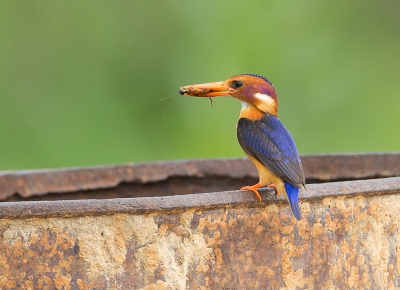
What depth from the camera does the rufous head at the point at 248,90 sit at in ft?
8.56

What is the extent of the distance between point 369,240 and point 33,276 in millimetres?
879

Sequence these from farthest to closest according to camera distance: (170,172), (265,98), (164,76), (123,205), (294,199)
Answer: (164,76) < (170,172) < (265,98) < (294,199) < (123,205)

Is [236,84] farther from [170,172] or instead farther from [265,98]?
[170,172]

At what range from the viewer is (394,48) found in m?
7.86

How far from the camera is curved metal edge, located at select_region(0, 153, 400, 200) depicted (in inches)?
140

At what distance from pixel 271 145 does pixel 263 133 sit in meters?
0.07

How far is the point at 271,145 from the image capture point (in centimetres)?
245

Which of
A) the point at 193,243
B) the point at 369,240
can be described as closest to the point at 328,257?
the point at 369,240

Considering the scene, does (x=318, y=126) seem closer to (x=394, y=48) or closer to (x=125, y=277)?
(x=394, y=48)

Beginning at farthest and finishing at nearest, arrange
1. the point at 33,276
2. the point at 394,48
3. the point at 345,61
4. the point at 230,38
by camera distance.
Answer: the point at 394,48 → the point at 345,61 → the point at 230,38 → the point at 33,276

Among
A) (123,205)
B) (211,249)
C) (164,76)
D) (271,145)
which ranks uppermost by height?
(164,76)

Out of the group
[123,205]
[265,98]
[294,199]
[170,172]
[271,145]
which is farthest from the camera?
Answer: [170,172]

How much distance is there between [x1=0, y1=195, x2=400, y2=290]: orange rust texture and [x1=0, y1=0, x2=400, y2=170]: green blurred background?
4158mm

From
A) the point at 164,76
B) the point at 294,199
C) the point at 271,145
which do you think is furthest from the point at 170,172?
the point at 164,76
